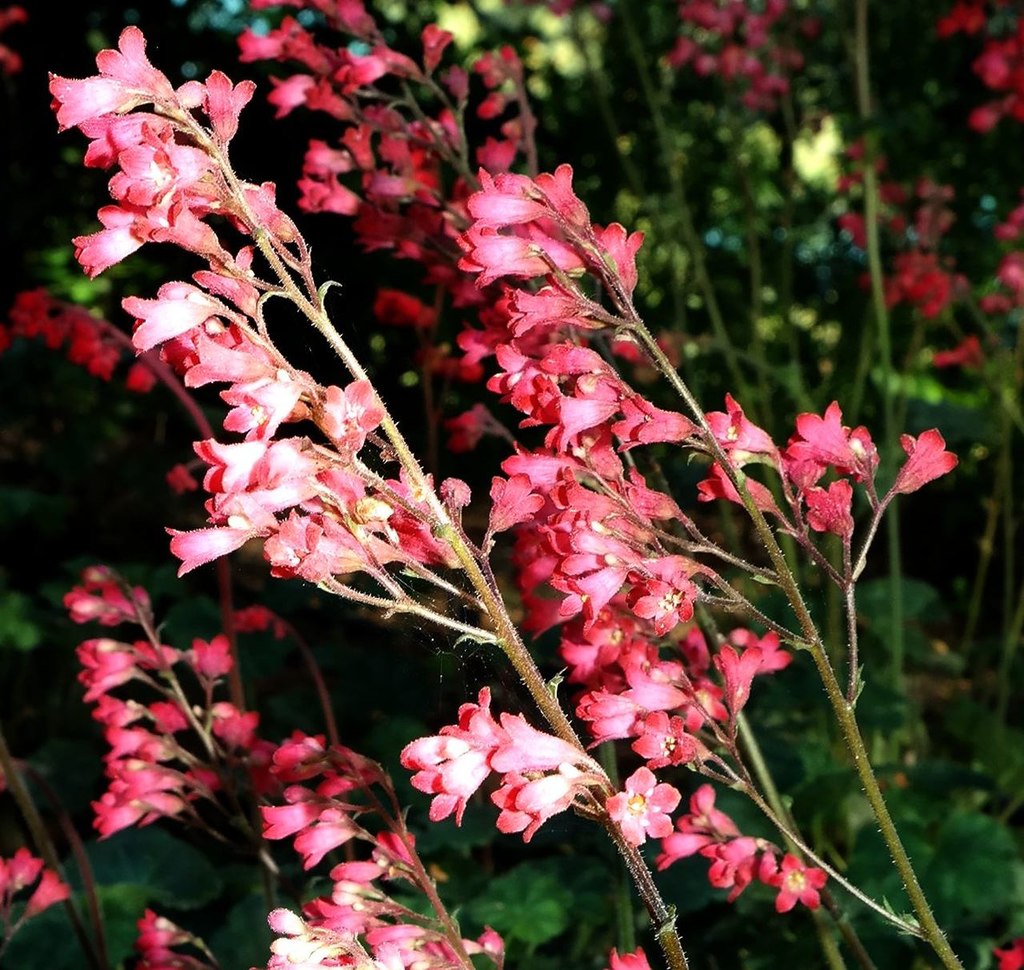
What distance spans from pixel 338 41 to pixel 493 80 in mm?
2131

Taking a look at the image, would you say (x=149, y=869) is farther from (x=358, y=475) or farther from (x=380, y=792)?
(x=358, y=475)

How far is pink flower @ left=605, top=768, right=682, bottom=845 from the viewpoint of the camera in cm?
86

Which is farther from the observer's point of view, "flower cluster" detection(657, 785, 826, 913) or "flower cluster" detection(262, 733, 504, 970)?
"flower cluster" detection(657, 785, 826, 913)

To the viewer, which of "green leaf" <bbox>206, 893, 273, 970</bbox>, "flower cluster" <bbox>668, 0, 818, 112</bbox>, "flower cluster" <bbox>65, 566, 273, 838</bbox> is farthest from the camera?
"flower cluster" <bbox>668, 0, 818, 112</bbox>

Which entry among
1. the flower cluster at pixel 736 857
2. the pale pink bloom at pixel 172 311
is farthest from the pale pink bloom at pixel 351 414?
the flower cluster at pixel 736 857

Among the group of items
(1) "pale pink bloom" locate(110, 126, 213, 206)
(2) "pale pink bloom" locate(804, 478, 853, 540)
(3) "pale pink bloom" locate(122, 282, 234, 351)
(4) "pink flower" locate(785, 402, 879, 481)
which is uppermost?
(1) "pale pink bloom" locate(110, 126, 213, 206)

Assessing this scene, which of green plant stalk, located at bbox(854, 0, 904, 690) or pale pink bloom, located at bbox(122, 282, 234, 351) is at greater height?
pale pink bloom, located at bbox(122, 282, 234, 351)

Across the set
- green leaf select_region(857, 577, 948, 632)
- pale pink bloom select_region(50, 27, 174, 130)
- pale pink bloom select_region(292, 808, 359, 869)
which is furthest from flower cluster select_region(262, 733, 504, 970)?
green leaf select_region(857, 577, 948, 632)

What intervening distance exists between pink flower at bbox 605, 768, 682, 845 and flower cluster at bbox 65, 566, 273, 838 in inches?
23.2

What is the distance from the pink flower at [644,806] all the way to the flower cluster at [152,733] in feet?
1.93

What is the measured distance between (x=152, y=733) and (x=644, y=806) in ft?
2.80

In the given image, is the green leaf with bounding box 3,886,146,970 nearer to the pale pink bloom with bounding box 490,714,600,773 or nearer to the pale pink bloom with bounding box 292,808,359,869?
the pale pink bloom with bounding box 292,808,359,869

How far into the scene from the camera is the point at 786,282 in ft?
11.0

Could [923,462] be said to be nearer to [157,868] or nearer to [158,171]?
[158,171]
